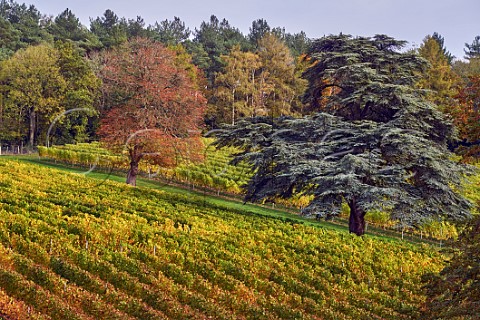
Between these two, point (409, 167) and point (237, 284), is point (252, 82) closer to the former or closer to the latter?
point (409, 167)

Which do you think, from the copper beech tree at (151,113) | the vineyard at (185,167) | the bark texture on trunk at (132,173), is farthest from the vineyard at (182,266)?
the vineyard at (185,167)

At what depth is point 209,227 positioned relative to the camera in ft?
69.3

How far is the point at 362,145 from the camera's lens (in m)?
23.6

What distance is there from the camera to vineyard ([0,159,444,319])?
12883 millimetres

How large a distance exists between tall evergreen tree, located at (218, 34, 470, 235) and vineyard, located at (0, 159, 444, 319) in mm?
2091

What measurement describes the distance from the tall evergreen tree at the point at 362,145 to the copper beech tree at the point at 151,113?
486 centimetres

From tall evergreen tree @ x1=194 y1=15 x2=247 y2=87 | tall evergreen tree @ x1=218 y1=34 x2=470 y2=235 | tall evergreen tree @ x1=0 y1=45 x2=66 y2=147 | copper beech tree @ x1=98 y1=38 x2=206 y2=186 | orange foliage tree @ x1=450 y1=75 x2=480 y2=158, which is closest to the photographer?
orange foliage tree @ x1=450 y1=75 x2=480 y2=158

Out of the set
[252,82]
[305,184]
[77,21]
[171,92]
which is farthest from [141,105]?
[77,21]

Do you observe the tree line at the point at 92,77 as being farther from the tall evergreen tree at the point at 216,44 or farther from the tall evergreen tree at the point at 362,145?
the tall evergreen tree at the point at 362,145

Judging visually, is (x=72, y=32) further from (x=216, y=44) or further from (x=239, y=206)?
(x=239, y=206)

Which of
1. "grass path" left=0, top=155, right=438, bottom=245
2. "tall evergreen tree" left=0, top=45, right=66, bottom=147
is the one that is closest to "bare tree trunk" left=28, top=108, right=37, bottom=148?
"tall evergreen tree" left=0, top=45, right=66, bottom=147

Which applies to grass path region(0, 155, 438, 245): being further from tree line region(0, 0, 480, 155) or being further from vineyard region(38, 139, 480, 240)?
tree line region(0, 0, 480, 155)

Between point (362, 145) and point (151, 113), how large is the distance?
14.3 metres

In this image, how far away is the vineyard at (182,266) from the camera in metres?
12.9
